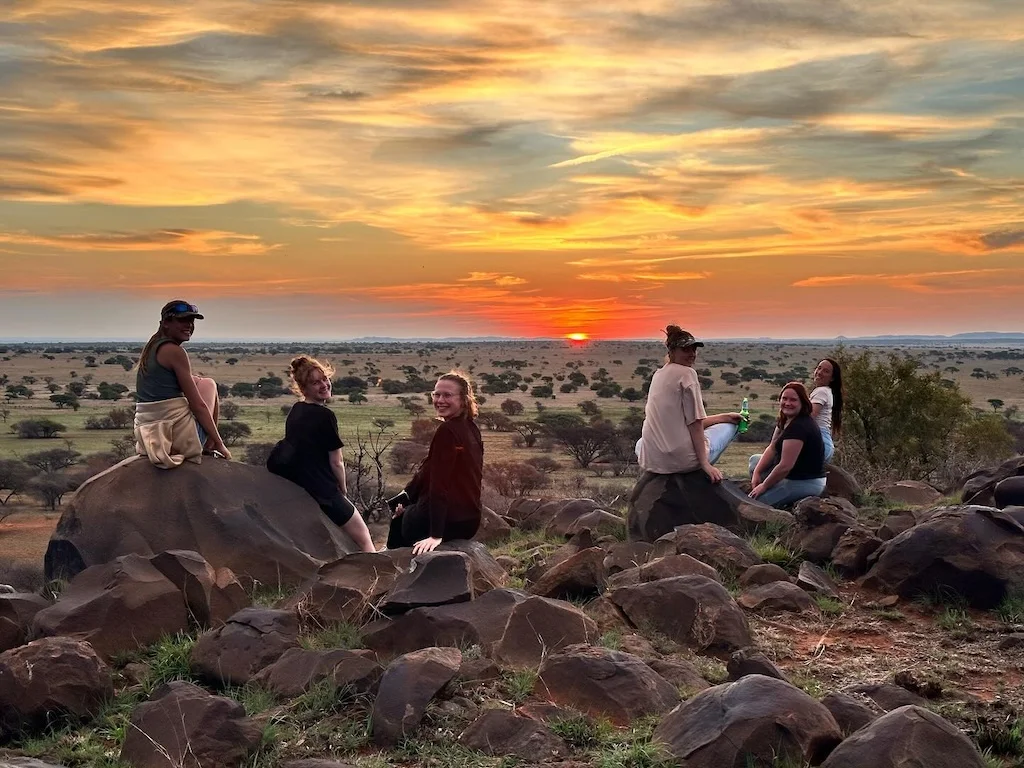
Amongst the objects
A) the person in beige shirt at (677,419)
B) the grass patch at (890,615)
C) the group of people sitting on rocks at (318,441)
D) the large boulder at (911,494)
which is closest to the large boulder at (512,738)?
the group of people sitting on rocks at (318,441)

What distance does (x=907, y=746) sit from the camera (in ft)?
15.5

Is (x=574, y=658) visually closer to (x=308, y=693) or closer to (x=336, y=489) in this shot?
(x=308, y=693)

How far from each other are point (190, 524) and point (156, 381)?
145 cm

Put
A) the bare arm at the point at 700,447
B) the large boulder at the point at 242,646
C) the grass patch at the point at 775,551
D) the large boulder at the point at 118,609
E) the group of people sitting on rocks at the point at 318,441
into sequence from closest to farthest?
the large boulder at the point at 242,646 < the large boulder at the point at 118,609 < the group of people sitting on rocks at the point at 318,441 < the grass patch at the point at 775,551 < the bare arm at the point at 700,447

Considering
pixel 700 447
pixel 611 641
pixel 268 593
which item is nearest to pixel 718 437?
pixel 700 447

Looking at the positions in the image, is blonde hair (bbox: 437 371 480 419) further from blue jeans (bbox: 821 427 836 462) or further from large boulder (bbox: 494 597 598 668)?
blue jeans (bbox: 821 427 836 462)

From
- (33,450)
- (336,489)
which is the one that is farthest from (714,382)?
(336,489)

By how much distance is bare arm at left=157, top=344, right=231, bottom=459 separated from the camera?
9406mm

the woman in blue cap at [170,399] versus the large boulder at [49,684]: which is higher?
the woman in blue cap at [170,399]

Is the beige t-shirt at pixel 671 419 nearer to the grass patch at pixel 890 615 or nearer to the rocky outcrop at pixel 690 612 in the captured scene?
the grass patch at pixel 890 615

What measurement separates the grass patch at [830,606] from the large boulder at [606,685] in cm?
280

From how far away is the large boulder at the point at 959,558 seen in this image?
831 centimetres

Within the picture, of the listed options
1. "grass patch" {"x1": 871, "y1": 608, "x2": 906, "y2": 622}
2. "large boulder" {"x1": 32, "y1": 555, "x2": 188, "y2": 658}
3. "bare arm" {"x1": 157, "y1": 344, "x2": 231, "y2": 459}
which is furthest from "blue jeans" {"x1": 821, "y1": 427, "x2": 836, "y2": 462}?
"large boulder" {"x1": 32, "y1": 555, "x2": 188, "y2": 658}

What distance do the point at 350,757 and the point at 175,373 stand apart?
202 inches
